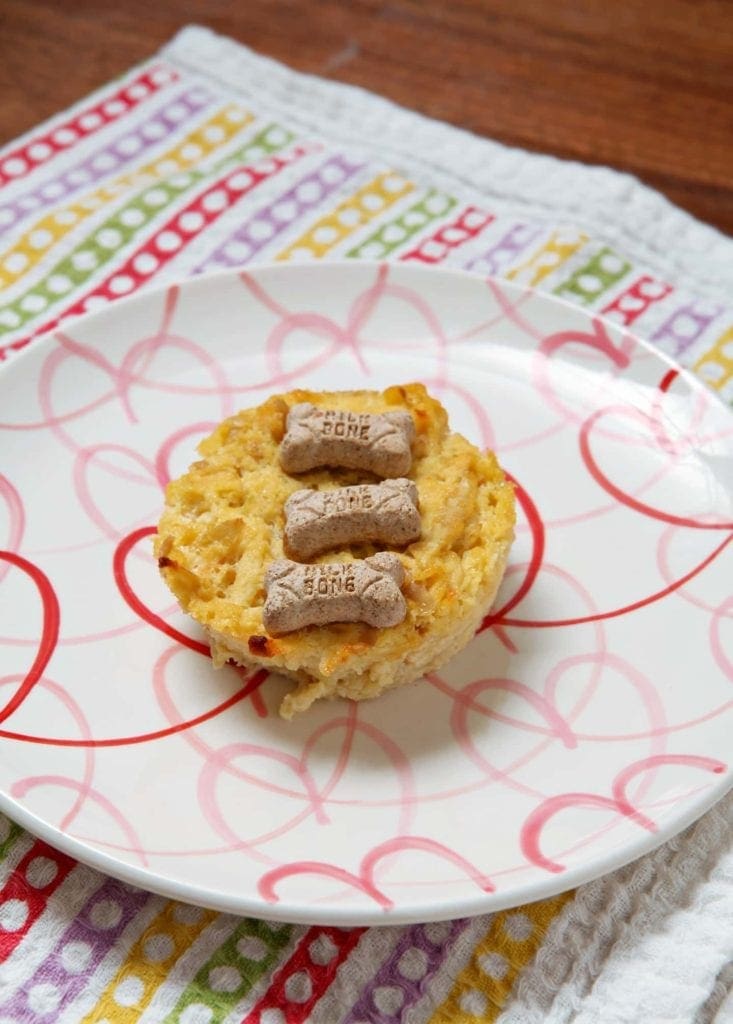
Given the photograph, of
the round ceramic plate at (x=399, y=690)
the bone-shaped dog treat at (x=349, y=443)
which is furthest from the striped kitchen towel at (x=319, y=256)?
the bone-shaped dog treat at (x=349, y=443)

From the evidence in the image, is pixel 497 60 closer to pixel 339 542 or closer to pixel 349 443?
pixel 349 443

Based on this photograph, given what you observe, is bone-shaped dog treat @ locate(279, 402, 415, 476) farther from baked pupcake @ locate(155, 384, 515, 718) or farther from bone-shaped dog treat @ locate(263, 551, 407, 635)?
bone-shaped dog treat @ locate(263, 551, 407, 635)

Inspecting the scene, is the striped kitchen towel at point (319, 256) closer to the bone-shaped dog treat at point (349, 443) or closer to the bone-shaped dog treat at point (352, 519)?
the bone-shaped dog treat at point (352, 519)

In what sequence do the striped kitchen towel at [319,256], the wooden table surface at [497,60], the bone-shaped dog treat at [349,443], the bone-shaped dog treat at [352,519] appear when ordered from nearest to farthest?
1. the striped kitchen towel at [319,256]
2. the bone-shaped dog treat at [352,519]
3. the bone-shaped dog treat at [349,443]
4. the wooden table surface at [497,60]

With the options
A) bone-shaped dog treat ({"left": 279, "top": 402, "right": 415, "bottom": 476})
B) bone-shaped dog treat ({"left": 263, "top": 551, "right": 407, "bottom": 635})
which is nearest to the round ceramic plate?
bone-shaped dog treat ({"left": 263, "top": 551, "right": 407, "bottom": 635})

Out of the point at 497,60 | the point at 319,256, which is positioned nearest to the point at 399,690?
the point at 319,256

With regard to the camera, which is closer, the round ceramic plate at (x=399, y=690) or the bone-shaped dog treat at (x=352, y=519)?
the round ceramic plate at (x=399, y=690)
